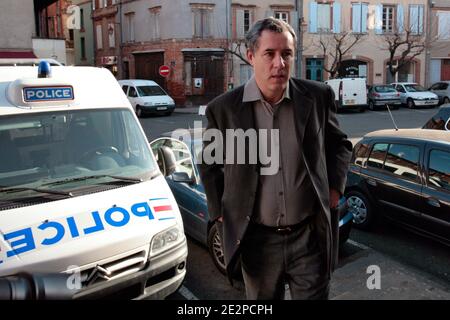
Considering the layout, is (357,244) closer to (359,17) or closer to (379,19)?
(359,17)

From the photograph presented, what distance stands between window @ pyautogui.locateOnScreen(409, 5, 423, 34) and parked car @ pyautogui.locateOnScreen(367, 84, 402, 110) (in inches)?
422

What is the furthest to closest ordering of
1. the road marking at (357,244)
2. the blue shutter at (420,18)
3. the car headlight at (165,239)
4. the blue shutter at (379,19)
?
1. the blue shutter at (420,18)
2. the blue shutter at (379,19)
3. the road marking at (357,244)
4. the car headlight at (165,239)

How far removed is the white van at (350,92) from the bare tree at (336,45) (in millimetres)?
6867

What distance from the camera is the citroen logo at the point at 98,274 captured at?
3251mm

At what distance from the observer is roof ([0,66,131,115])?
3.84m

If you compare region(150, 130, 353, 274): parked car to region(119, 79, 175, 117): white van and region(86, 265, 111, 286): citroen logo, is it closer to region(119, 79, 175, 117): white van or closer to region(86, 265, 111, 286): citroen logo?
region(86, 265, 111, 286): citroen logo

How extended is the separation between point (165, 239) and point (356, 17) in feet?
109

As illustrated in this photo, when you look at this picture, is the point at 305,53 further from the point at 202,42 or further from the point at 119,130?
the point at 119,130

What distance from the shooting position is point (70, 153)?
3.95 m

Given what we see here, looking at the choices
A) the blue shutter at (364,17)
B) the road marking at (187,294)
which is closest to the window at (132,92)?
the blue shutter at (364,17)

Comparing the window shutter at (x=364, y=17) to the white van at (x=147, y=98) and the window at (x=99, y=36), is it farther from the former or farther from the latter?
the window at (x=99, y=36)

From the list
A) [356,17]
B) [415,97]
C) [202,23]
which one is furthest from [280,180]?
[356,17]

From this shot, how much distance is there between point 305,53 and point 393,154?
27.7m

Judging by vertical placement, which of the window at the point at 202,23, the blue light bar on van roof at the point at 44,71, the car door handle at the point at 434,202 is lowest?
the car door handle at the point at 434,202
